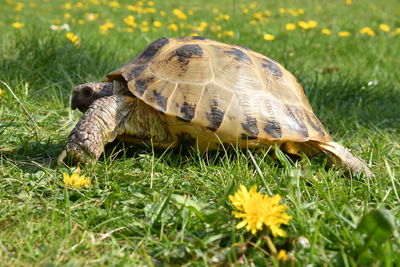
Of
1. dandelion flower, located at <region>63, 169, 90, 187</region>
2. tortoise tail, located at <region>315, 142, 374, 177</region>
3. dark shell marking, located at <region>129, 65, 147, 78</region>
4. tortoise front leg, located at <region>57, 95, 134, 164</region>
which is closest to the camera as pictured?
dandelion flower, located at <region>63, 169, 90, 187</region>

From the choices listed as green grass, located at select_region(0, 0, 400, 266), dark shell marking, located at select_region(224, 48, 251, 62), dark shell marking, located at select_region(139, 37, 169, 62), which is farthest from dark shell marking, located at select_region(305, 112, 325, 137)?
dark shell marking, located at select_region(139, 37, 169, 62)

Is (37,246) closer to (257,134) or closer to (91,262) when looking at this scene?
(91,262)

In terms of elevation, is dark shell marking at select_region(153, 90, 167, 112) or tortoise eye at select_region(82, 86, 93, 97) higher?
dark shell marking at select_region(153, 90, 167, 112)

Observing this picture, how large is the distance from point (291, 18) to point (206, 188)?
25.8 ft

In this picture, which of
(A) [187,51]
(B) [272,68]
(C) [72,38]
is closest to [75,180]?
(A) [187,51]

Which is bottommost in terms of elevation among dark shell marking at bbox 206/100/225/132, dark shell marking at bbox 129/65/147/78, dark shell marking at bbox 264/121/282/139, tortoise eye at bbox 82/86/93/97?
tortoise eye at bbox 82/86/93/97

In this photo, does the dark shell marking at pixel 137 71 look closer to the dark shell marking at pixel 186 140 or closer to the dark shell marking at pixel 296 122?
the dark shell marking at pixel 186 140

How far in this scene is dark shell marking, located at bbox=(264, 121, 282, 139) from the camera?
2506 mm

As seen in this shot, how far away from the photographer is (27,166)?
243 cm

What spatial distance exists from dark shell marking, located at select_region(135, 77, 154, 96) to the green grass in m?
0.38

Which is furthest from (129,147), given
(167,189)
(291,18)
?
(291,18)

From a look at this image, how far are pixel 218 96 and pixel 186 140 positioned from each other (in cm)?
33

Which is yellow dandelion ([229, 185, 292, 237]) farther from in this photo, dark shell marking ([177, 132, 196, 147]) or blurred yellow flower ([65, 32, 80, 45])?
blurred yellow flower ([65, 32, 80, 45])

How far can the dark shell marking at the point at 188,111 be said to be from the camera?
2431 millimetres
